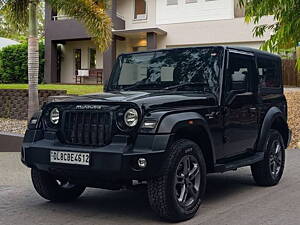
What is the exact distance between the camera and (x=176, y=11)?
26.4m

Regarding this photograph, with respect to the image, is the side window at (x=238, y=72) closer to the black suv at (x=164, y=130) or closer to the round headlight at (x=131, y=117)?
the black suv at (x=164, y=130)

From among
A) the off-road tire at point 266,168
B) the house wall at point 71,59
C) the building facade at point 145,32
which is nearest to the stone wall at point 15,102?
the off-road tire at point 266,168

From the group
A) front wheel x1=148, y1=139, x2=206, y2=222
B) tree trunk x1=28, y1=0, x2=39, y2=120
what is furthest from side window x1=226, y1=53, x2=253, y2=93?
tree trunk x1=28, y1=0, x2=39, y2=120

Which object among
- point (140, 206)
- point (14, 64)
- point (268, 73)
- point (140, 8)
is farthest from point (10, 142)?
point (140, 8)

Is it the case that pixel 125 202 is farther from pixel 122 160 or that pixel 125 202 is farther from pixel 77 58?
pixel 77 58

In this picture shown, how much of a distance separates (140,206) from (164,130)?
1372mm

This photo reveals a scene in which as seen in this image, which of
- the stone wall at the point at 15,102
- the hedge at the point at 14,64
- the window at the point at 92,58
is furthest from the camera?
the window at the point at 92,58

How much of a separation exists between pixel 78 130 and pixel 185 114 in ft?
3.83

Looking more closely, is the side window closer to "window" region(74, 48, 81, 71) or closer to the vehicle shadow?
the vehicle shadow

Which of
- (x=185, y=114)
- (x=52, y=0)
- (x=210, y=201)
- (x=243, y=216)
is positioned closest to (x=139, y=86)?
(x=185, y=114)

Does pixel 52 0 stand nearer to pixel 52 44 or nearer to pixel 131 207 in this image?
pixel 131 207

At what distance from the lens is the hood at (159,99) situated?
501 centimetres

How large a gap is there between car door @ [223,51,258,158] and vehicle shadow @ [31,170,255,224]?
688 mm

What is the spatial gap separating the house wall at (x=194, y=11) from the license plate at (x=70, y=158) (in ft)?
69.4
